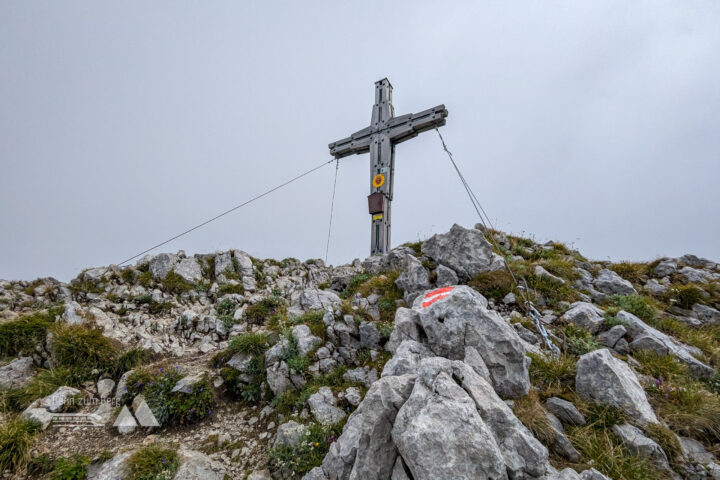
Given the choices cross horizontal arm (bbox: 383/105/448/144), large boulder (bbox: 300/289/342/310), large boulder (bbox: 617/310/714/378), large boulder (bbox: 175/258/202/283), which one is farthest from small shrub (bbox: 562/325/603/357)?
large boulder (bbox: 175/258/202/283)

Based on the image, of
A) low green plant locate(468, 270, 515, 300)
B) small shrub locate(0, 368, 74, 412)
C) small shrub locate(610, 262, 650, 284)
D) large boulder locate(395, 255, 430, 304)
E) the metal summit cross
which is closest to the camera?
small shrub locate(0, 368, 74, 412)

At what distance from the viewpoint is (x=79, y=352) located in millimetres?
6328

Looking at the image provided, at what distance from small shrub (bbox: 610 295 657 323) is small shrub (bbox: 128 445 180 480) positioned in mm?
10045

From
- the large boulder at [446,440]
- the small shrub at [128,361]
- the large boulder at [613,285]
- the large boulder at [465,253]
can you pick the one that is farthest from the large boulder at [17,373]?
the large boulder at [613,285]

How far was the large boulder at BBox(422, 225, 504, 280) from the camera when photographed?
25.4 feet

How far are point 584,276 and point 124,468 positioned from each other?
1192 centimetres

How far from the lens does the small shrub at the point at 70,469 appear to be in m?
4.10

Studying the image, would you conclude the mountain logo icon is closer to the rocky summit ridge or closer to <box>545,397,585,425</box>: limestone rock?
the rocky summit ridge

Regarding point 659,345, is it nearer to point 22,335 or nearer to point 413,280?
point 413,280

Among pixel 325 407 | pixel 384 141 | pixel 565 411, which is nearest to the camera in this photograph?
pixel 565 411

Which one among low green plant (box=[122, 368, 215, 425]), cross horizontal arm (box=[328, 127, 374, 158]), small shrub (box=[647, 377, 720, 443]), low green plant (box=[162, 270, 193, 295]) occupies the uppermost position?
cross horizontal arm (box=[328, 127, 374, 158])

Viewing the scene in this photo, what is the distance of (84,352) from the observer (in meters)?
6.36

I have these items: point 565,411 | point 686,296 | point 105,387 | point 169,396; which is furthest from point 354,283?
point 686,296

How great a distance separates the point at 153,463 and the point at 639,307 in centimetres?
1074
